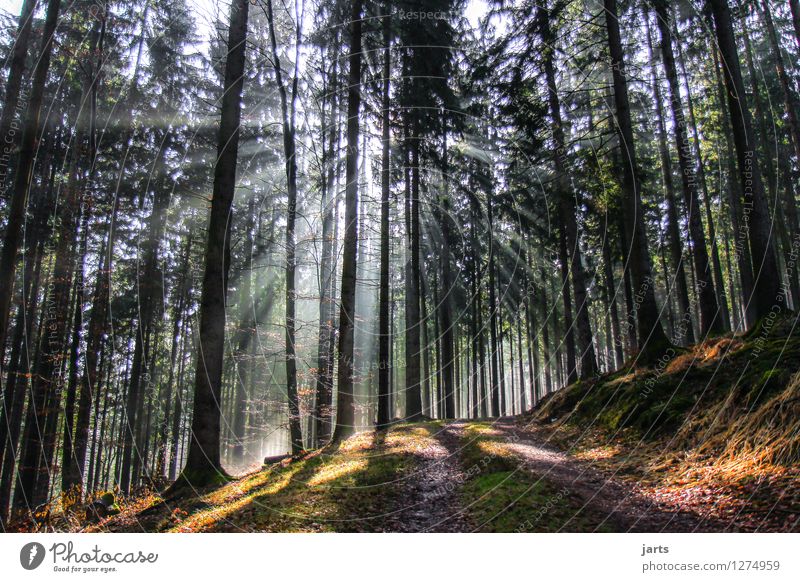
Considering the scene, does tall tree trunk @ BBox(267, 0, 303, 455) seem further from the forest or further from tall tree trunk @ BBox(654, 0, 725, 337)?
tall tree trunk @ BBox(654, 0, 725, 337)

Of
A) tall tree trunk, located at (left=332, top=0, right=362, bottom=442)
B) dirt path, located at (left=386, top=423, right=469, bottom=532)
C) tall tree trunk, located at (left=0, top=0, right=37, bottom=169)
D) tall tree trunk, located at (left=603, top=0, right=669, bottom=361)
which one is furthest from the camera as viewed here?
tall tree trunk, located at (left=332, top=0, right=362, bottom=442)

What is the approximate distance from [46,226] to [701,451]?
58.3 feet

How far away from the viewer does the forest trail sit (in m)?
4.04

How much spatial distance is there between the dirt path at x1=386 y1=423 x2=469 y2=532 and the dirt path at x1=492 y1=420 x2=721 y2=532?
41.9 inches

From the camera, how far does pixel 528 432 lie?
39.5 ft

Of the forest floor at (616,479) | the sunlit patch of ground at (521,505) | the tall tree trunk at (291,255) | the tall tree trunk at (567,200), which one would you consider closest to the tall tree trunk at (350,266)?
the tall tree trunk at (291,255)

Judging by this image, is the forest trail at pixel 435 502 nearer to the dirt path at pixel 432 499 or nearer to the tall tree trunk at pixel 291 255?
the dirt path at pixel 432 499

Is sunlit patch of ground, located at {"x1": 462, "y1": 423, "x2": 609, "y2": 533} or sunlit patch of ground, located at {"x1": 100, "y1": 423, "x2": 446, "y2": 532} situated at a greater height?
sunlit patch of ground, located at {"x1": 462, "y1": 423, "x2": 609, "y2": 533}

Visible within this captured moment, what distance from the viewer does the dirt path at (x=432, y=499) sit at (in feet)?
14.1

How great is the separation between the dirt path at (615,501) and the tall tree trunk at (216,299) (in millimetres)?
5571

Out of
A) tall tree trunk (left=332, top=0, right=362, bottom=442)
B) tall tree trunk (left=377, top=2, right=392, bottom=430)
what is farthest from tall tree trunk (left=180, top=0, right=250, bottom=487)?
tall tree trunk (left=377, top=2, right=392, bottom=430)
